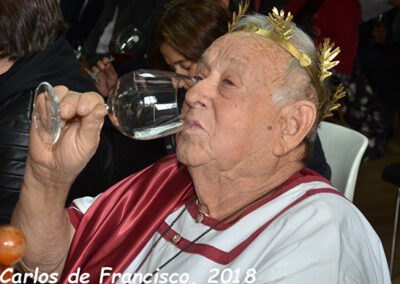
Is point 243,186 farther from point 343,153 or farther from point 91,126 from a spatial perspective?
point 343,153

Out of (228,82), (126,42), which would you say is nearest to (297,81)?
(228,82)

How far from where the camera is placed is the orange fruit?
3.45ft

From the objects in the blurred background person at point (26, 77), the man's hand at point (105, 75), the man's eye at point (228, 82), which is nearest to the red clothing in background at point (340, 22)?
the man's hand at point (105, 75)

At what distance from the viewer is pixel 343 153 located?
275 centimetres

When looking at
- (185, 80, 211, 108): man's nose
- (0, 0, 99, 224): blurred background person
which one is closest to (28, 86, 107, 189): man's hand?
(185, 80, 211, 108): man's nose

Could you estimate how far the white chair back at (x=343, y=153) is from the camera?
2.62m

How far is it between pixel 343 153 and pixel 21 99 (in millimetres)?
1371

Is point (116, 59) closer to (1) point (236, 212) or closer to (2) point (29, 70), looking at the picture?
(2) point (29, 70)

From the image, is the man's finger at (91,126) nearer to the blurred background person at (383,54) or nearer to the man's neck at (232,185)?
the man's neck at (232,185)

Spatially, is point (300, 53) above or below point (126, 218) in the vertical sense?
above

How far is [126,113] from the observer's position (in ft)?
5.19

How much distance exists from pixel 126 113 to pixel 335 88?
67cm

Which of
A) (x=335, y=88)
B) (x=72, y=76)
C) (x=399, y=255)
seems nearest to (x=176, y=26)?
(x=72, y=76)

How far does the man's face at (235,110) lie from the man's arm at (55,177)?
0.25 metres
